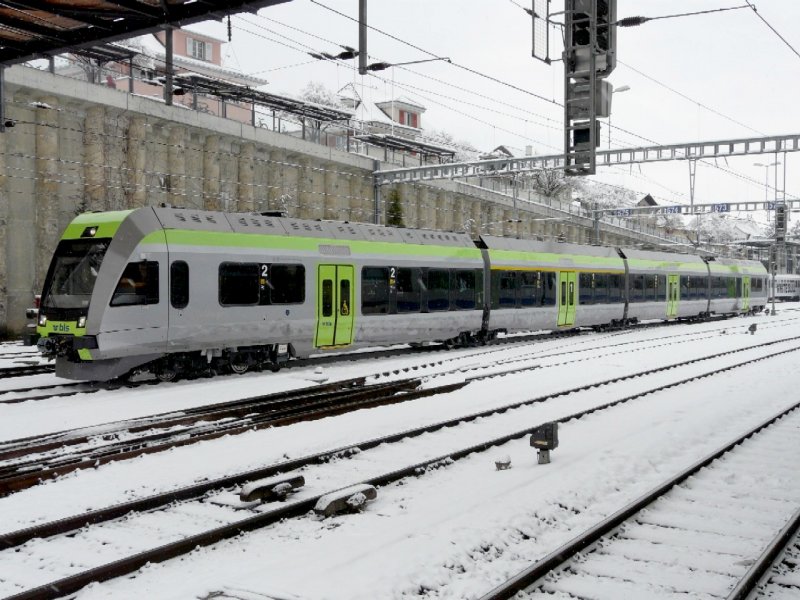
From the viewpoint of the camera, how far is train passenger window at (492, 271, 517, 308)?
78.3 ft

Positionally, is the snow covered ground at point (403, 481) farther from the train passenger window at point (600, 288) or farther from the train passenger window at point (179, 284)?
the train passenger window at point (600, 288)

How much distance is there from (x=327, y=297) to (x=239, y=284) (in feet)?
8.30

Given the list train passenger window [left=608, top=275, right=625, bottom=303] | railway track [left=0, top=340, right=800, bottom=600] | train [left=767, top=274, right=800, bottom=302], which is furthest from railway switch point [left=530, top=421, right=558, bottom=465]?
train [left=767, top=274, right=800, bottom=302]

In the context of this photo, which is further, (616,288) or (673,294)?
(673,294)

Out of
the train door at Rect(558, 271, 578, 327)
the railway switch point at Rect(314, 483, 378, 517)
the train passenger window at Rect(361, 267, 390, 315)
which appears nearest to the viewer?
the railway switch point at Rect(314, 483, 378, 517)

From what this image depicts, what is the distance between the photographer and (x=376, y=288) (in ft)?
63.8

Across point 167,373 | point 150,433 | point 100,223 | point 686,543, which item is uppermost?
point 100,223

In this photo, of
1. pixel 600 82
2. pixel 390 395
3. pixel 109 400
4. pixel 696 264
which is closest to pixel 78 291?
pixel 109 400

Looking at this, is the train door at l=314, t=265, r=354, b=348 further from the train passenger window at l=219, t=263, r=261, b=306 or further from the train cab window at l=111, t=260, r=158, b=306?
the train cab window at l=111, t=260, r=158, b=306

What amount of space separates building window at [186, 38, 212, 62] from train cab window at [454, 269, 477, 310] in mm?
46447

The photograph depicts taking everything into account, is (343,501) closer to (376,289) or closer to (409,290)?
(376,289)

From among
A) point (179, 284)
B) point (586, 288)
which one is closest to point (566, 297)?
point (586, 288)

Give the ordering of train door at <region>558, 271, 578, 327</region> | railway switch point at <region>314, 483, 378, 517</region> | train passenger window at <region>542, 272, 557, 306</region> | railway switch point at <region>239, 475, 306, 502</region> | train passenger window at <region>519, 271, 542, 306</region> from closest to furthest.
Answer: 1. railway switch point at <region>314, 483, 378, 517</region>
2. railway switch point at <region>239, 475, 306, 502</region>
3. train passenger window at <region>519, 271, 542, 306</region>
4. train passenger window at <region>542, 272, 557, 306</region>
5. train door at <region>558, 271, 578, 327</region>

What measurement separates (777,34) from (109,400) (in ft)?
51.2
